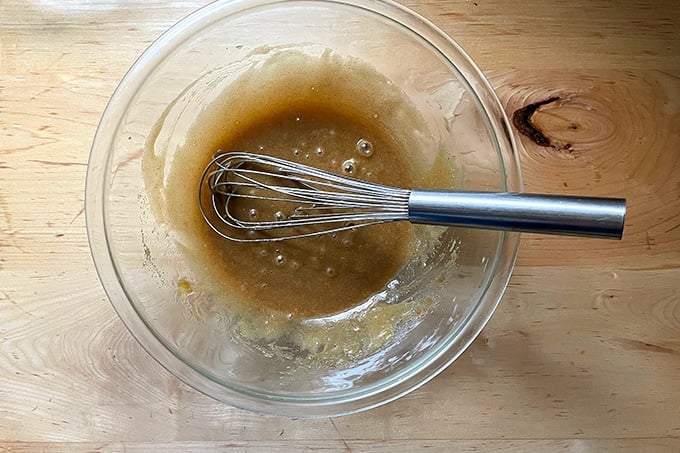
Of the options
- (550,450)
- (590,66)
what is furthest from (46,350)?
(590,66)

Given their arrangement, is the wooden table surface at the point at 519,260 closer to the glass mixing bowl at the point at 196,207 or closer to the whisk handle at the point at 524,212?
the glass mixing bowl at the point at 196,207

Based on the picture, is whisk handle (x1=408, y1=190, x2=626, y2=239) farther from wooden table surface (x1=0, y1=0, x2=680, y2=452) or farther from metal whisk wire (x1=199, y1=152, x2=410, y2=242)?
wooden table surface (x1=0, y1=0, x2=680, y2=452)

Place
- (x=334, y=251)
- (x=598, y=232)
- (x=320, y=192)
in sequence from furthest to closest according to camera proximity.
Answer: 1. (x=334, y=251)
2. (x=320, y=192)
3. (x=598, y=232)

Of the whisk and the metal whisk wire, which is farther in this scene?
the metal whisk wire

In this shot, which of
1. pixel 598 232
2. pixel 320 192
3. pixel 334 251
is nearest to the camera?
pixel 598 232

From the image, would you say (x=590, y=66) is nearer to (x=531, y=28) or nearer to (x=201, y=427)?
(x=531, y=28)

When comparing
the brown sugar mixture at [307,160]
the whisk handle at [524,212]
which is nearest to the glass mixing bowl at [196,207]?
the brown sugar mixture at [307,160]

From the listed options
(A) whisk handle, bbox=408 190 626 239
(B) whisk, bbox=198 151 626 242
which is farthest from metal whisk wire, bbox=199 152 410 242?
(A) whisk handle, bbox=408 190 626 239
